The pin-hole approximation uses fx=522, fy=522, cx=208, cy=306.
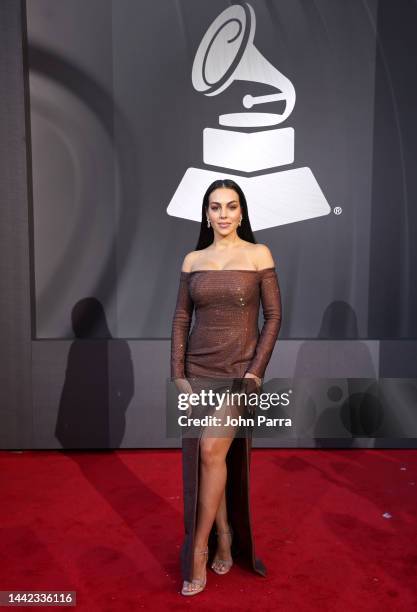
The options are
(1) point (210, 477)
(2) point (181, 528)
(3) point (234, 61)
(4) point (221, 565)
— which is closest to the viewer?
(1) point (210, 477)

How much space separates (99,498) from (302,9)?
14.0 feet

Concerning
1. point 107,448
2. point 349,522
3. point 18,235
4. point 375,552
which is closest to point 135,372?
point 107,448

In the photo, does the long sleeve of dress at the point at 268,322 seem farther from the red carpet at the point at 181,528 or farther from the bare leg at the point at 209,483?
the red carpet at the point at 181,528

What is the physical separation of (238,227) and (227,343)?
592 mm

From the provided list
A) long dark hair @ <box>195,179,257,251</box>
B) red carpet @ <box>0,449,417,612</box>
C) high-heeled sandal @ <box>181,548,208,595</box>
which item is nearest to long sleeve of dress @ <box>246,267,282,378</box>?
long dark hair @ <box>195,179,257,251</box>

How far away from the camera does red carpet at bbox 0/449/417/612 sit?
2408mm

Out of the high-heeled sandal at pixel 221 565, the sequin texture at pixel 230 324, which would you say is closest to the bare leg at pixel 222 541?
the high-heeled sandal at pixel 221 565

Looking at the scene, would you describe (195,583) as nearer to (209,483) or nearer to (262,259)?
(209,483)

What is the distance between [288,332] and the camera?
4715 mm

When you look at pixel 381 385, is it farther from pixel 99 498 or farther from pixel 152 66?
pixel 152 66

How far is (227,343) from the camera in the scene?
239cm

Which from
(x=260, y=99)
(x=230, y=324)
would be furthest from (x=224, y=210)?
(x=260, y=99)

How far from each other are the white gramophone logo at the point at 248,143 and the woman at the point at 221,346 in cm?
214

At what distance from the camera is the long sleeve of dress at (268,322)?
94.2 inches
